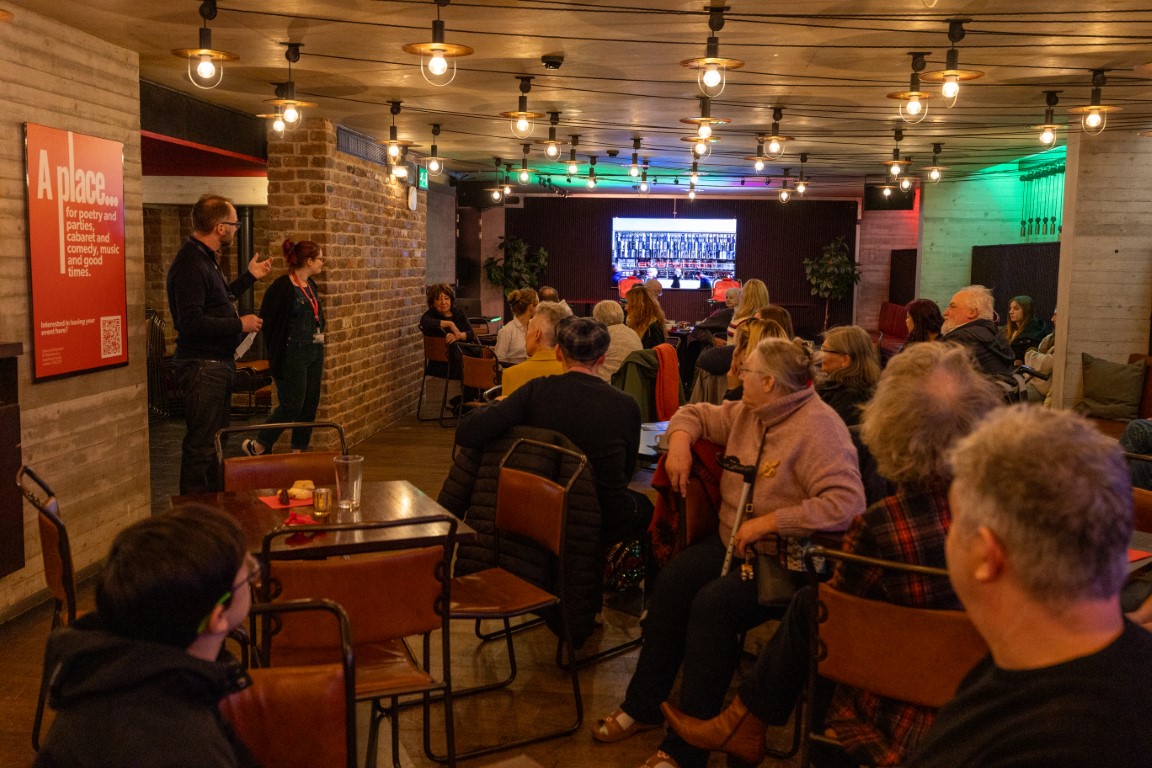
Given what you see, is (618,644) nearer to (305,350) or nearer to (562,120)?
(305,350)

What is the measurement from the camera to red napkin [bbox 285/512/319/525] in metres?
2.99

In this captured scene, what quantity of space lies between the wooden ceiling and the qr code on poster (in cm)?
134

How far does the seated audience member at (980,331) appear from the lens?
18.9 feet

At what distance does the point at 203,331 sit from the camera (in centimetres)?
495

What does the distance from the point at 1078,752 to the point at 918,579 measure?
1.17 metres

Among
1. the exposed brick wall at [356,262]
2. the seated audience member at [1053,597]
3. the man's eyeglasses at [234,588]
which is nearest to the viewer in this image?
the seated audience member at [1053,597]

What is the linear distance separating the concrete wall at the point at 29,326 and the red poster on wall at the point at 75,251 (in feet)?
0.17

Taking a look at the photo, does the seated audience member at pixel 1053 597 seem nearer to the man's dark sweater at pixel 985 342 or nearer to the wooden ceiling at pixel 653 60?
the wooden ceiling at pixel 653 60

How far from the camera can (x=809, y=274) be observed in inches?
658

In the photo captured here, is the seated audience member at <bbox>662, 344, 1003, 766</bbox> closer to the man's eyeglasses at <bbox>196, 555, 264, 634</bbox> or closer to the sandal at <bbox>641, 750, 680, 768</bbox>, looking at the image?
the sandal at <bbox>641, 750, 680, 768</bbox>

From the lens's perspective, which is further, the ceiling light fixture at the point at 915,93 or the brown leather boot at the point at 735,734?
the ceiling light fixture at the point at 915,93

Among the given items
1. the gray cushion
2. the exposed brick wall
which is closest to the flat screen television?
the exposed brick wall

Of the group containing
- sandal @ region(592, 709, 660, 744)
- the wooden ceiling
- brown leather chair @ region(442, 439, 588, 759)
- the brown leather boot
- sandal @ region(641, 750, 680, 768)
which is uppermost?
the wooden ceiling

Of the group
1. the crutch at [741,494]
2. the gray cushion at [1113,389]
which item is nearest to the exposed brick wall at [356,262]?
the crutch at [741,494]
